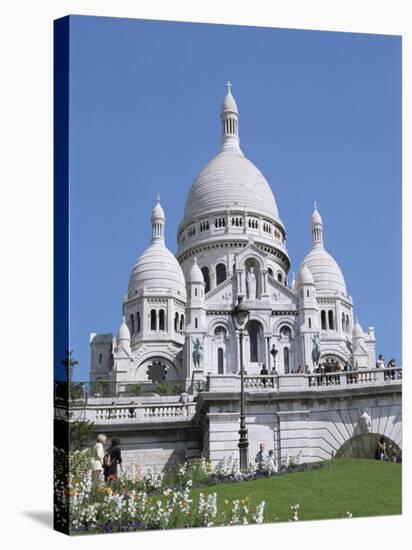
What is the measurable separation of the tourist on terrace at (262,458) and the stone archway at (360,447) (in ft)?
5.25

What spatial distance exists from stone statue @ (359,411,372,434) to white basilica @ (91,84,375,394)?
2245cm

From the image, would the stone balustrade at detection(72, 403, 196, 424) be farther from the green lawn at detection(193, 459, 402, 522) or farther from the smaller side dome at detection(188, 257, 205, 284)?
the smaller side dome at detection(188, 257, 205, 284)

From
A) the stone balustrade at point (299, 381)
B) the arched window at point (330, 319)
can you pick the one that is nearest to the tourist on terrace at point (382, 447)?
the stone balustrade at point (299, 381)

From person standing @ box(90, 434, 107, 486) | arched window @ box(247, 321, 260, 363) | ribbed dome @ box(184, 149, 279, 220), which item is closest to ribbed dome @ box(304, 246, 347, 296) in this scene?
arched window @ box(247, 321, 260, 363)

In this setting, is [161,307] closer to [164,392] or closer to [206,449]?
[164,392]

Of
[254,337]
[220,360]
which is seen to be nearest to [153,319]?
[220,360]

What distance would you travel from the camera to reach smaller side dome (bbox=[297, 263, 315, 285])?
180 feet

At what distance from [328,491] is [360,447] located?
267 centimetres

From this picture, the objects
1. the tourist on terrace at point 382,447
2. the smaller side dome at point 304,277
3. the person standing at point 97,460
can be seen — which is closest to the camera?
the person standing at point 97,460

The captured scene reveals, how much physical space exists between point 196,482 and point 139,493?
6.03ft

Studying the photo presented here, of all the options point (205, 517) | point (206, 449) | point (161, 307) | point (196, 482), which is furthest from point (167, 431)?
point (161, 307)

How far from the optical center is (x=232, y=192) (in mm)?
63750

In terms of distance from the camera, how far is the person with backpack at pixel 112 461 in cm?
2062

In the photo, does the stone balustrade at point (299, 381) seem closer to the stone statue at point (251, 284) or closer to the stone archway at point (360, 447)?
the stone archway at point (360, 447)
